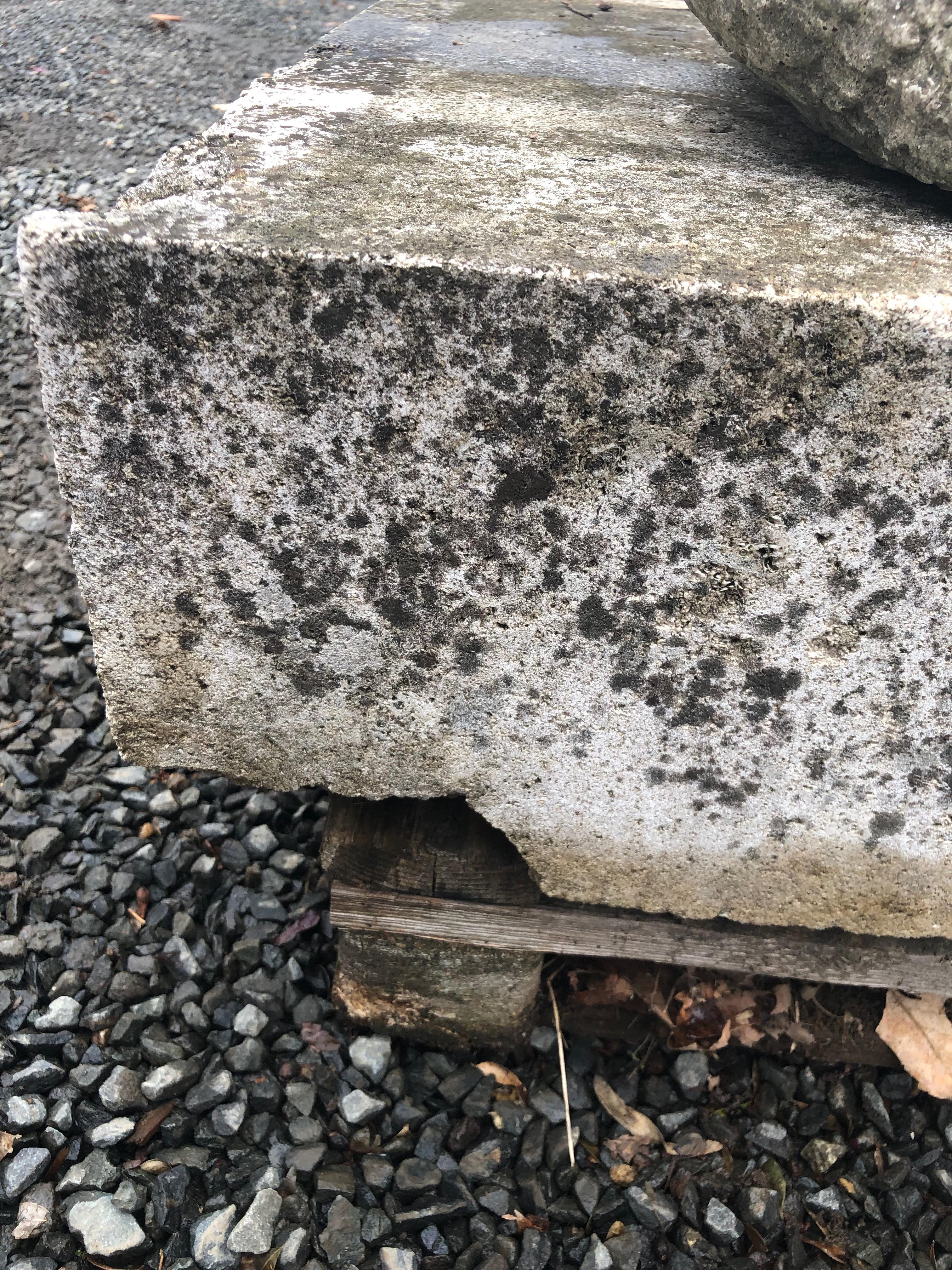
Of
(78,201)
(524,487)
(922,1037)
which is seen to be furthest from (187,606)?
(78,201)

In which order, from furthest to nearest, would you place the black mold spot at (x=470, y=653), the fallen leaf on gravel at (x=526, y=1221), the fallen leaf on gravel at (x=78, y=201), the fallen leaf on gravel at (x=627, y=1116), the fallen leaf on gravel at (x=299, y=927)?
the fallen leaf on gravel at (x=78, y=201) < the fallen leaf on gravel at (x=299, y=927) < the fallen leaf on gravel at (x=627, y=1116) < the fallen leaf on gravel at (x=526, y=1221) < the black mold spot at (x=470, y=653)

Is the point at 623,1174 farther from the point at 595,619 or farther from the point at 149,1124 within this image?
the point at 595,619

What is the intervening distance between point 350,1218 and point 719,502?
1121 mm

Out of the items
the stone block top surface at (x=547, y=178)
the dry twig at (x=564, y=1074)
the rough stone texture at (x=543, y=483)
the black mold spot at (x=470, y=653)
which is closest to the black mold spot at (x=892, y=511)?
the rough stone texture at (x=543, y=483)

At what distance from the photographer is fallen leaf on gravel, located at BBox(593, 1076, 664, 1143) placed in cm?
159

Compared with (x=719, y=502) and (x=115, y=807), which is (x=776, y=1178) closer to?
(x=719, y=502)

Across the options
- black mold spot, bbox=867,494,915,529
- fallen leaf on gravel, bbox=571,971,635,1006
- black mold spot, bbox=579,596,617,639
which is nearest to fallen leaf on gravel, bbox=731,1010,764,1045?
fallen leaf on gravel, bbox=571,971,635,1006

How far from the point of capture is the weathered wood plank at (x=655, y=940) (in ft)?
5.03

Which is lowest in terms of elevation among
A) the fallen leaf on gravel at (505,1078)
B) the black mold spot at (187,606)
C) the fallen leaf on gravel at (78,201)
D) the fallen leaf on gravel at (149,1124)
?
the fallen leaf on gravel at (505,1078)

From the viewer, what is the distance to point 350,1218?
1.44 meters

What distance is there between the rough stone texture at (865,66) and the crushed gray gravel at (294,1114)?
1175 mm

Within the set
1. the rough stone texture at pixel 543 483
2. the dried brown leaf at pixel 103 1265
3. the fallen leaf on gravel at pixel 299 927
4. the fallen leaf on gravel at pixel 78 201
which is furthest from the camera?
the fallen leaf on gravel at pixel 78 201

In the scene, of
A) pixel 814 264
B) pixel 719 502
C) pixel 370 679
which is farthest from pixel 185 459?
pixel 814 264

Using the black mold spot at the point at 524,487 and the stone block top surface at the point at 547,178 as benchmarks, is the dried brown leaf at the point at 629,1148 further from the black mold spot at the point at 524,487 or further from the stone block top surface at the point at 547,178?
the stone block top surface at the point at 547,178
